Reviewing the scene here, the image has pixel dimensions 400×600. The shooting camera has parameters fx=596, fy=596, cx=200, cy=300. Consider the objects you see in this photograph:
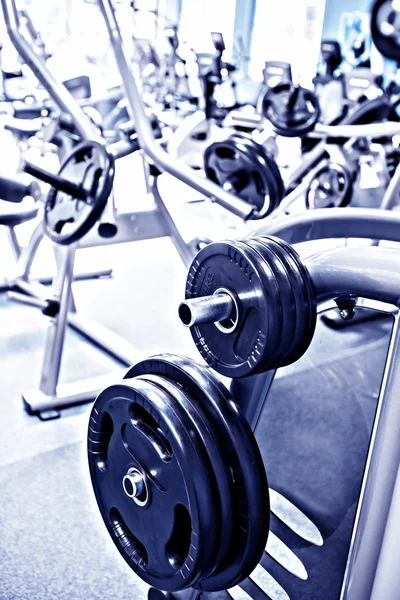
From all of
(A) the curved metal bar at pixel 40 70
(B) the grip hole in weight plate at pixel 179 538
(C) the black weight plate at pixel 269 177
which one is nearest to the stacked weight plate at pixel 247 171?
(C) the black weight plate at pixel 269 177

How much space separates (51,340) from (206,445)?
52.2 inches

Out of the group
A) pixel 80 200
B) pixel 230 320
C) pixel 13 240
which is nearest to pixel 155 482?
pixel 230 320

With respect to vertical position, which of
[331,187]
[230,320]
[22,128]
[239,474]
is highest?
[230,320]

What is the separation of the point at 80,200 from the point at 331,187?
2.03m

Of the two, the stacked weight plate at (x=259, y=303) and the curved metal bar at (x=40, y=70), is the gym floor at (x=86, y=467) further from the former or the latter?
the curved metal bar at (x=40, y=70)

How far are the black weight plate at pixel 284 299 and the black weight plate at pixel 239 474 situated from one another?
0.09 m

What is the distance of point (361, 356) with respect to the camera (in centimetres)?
197

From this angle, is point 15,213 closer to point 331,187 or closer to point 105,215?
point 105,215

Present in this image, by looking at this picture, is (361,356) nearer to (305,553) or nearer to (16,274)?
(305,553)

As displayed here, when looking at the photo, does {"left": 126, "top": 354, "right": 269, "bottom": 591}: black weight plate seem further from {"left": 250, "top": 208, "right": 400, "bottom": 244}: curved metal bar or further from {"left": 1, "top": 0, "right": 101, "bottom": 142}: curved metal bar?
{"left": 1, "top": 0, "right": 101, "bottom": 142}: curved metal bar

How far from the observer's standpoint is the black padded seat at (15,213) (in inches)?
79.4

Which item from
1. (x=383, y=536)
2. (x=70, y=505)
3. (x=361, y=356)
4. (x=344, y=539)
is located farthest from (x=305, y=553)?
(x=361, y=356)

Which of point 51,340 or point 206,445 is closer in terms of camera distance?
point 206,445

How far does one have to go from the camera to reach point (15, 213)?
2049 mm
